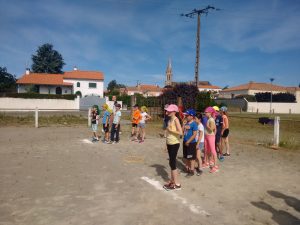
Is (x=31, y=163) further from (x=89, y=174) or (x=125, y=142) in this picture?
(x=125, y=142)

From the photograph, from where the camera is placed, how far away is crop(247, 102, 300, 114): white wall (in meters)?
59.6

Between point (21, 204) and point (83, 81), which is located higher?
point (83, 81)

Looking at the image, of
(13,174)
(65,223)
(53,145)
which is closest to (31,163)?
(13,174)

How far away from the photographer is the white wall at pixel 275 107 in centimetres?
5956

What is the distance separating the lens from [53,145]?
11.5 meters

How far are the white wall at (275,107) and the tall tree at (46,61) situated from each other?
Answer: 2156 inches

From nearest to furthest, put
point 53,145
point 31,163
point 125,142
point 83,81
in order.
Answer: point 31,163 → point 53,145 → point 125,142 → point 83,81

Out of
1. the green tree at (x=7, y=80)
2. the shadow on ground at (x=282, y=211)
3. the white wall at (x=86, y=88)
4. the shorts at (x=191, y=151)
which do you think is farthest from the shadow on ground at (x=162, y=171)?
the green tree at (x=7, y=80)

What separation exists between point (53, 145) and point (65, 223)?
25.0 feet

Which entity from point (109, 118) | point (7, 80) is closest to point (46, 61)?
point (7, 80)

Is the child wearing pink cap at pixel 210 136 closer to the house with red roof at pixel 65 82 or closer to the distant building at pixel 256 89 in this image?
the house with red roof at pixel 65 82

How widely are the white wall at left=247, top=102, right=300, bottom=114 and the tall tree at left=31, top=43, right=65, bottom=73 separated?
5476 cm


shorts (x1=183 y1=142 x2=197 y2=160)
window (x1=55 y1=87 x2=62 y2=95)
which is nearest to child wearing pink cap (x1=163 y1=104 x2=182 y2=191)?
shorts (x1=183 y1=142 x2=197 y2=160)

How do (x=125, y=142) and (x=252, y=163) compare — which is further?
(x=125, y=142)
